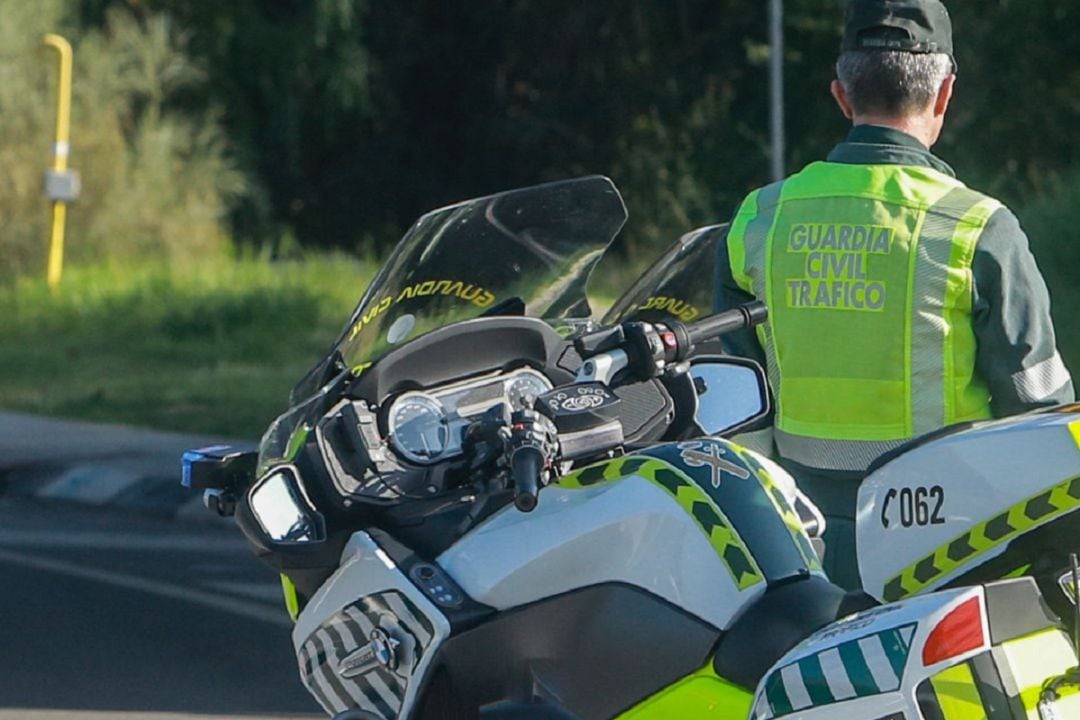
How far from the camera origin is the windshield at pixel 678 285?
4012 millimetres

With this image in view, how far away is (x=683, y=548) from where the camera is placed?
3.17 metres

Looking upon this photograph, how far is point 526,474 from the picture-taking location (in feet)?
10.4

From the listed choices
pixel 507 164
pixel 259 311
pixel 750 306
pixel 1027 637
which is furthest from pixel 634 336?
pixel 507 164

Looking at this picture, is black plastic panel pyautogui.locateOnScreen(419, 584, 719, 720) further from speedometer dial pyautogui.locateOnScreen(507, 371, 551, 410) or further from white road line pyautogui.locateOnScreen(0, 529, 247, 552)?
white road line pyautogui.locateOnScreen(0, 529, 247, 552)

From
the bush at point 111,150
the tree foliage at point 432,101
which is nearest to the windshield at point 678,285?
the tree foliage at point 432,101

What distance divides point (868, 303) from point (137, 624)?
4483 millimetres

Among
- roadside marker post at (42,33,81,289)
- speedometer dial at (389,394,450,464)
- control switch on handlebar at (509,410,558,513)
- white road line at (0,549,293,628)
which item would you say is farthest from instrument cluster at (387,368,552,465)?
roadside marker post at (42,33,81,289)

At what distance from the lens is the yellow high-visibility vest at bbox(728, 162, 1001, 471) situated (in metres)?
3.38

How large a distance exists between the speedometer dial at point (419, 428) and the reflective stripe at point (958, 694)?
3.41ft

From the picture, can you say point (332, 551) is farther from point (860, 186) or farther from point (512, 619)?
point (860, 186)

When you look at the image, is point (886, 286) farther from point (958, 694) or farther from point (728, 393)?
point (958, 694)

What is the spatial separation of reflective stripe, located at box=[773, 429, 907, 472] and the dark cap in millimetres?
605

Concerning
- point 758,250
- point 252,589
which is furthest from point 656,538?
point 252,589

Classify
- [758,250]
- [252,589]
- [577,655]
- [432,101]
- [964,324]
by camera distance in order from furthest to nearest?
1. [432,101]
2. [252,589]
3. [758,250]
4. [964,324]
5. [577,655]
